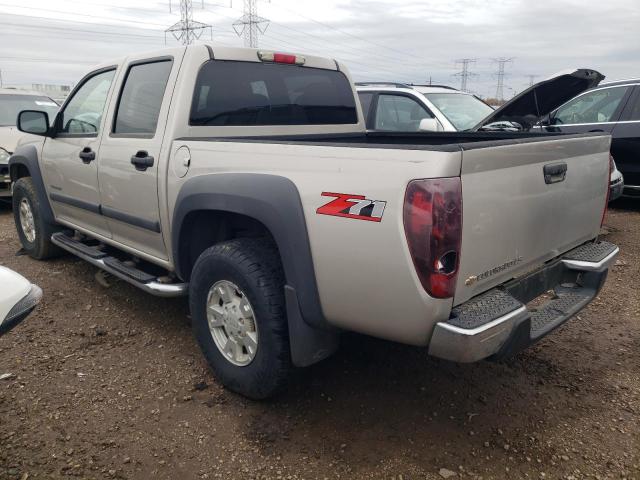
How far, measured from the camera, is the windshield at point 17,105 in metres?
8.77

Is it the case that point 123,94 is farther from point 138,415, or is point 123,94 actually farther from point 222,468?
point 222,468

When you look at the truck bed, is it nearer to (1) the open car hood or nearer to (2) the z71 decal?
(1) the open car hood

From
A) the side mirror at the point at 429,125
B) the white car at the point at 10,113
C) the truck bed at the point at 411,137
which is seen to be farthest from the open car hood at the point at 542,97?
the white car at the point at 10,113

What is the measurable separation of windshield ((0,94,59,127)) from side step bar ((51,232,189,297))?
17.1 feet

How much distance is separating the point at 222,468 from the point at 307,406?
631mm

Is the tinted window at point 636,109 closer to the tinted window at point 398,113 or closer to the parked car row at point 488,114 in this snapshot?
the parked car row at point 488,114

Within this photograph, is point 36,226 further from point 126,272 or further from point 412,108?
point 412,108

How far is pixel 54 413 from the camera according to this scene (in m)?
2.89

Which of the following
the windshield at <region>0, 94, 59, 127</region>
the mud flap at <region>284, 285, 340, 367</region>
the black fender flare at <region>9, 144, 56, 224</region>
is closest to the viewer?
the mud flap at <region>284, 285, 340, 367</region>

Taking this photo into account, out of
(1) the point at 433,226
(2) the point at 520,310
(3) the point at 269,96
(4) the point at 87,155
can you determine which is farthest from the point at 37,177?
(2) the point at 520,310

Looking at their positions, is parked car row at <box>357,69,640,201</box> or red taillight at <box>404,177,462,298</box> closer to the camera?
red taillight at <box>404,177,462,298</box>

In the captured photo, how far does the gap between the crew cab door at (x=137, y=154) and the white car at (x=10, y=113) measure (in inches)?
193

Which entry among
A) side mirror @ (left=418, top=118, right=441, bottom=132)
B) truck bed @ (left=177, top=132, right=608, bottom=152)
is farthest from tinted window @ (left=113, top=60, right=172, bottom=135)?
side mirror @ (left=418, top=118, right=441, bottom=132)

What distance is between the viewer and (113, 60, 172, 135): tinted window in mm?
3449
